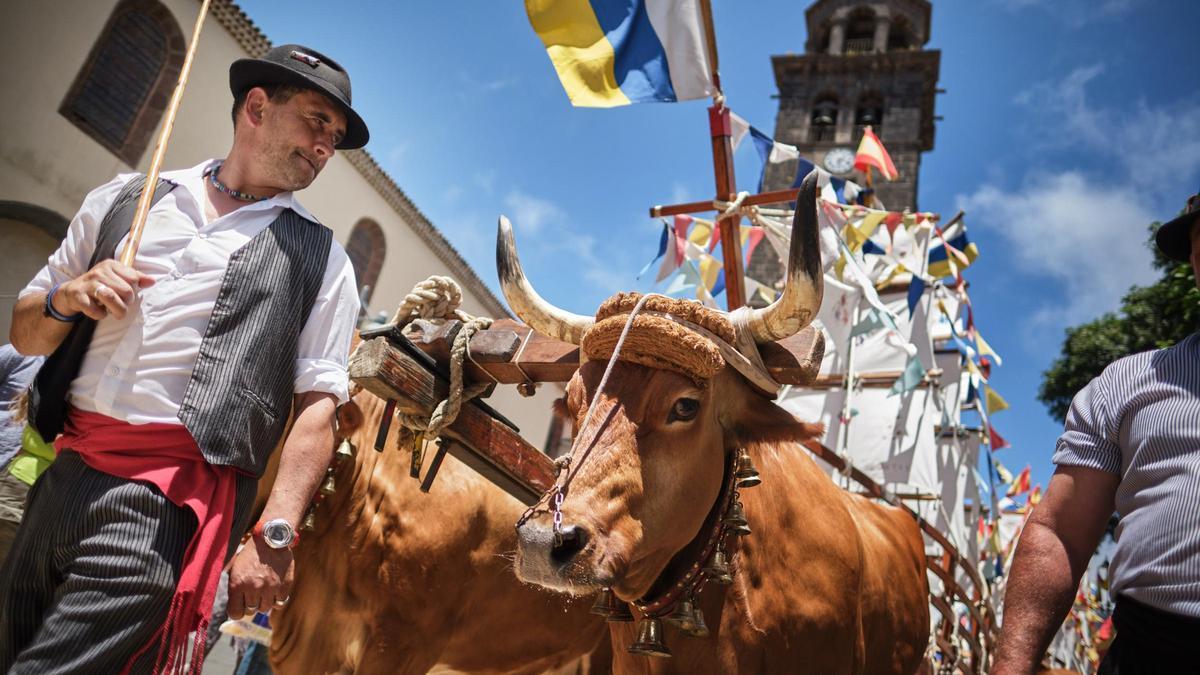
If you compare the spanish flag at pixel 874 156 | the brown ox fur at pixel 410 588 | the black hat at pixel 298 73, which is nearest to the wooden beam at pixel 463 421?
the brown ox fur at pixel 410 588

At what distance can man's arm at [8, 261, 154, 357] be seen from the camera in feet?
5.92

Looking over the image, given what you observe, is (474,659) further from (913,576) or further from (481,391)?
(913,576)

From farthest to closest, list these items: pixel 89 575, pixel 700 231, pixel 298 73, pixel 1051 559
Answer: pixel 700 231
pixel 298 73
pixel 1051 559
pixel 89 575

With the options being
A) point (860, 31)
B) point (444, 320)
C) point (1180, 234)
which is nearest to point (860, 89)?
point (860, 31)

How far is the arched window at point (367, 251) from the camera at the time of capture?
656 inches

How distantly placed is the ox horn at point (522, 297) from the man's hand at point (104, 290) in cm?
120

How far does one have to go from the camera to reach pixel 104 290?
1.78 m

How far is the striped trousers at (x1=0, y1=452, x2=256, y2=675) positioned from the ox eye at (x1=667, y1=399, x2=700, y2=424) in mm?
1279

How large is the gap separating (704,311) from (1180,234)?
135 centimetres

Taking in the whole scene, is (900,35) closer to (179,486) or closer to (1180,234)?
(1180,234)

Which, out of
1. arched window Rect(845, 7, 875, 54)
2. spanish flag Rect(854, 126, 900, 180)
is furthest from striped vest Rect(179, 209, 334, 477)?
arched window Rect(845, 7, 875, 54)

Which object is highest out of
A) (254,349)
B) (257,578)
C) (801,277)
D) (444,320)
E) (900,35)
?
(900,35)

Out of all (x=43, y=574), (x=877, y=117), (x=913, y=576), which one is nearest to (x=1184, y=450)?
(x=913, y=576)

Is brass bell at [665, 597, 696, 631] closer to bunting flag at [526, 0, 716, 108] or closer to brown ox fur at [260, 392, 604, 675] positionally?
brown ox fur at [260, 392, 604, 675]
